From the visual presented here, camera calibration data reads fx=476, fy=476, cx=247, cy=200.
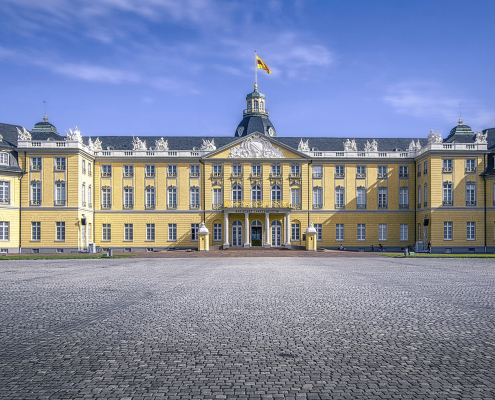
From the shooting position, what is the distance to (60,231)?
2160 inches

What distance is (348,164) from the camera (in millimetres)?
61094

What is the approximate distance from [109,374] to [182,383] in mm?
1325

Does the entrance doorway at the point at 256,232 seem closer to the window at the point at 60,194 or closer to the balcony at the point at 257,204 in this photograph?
the balcony at the point at 257,204

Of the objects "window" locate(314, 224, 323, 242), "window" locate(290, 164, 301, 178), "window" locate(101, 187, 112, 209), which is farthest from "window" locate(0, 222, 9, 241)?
"window" locate(314, 224, 323, 242)

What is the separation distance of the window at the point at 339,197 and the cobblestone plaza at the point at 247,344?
142 ft

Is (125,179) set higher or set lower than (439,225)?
higher

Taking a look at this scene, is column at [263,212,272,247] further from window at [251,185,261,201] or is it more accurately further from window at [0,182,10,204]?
window at [0,182,10,204]

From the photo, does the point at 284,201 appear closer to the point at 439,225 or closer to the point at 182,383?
the point at 439,225

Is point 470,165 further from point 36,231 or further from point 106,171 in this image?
point 36,231

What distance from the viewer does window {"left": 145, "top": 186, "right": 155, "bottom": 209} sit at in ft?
198

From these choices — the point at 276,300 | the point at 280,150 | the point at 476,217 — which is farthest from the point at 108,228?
the point at 276,300

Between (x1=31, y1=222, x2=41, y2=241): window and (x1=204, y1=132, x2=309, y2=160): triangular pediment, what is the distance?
72.5ft

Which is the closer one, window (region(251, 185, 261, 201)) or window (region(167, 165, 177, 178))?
window (region(167, 165, 177, 178))

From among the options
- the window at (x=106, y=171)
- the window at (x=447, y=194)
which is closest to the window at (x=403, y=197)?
the window at (x=447, y=194)
